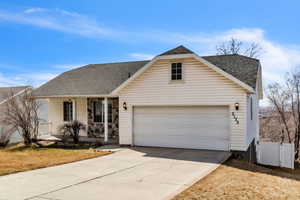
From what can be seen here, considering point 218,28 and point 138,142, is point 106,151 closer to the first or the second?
point 138,142

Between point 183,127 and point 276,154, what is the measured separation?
640 centimetres

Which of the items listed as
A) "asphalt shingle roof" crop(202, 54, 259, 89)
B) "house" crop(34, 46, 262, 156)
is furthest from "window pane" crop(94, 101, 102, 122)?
"asphalt shingle roof" crop(202, 54, 259, 89)

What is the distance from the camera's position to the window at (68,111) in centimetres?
1742

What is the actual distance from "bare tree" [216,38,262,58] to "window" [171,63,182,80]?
18.0 m

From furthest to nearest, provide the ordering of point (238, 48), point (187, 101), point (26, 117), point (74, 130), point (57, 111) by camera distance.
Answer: point (238, 48) < point (57, 111) < point (26, 117) < point (74, 130) < point (187, 101)

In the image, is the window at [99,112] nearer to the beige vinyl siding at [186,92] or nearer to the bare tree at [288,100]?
the beige vinyl siding at [186,92]

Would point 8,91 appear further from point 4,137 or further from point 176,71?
point 176,71

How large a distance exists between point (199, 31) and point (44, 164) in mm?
13151

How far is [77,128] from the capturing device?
15.0m

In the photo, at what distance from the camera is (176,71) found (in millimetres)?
12508

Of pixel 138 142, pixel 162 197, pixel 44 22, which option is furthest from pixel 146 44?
pixel 162 197

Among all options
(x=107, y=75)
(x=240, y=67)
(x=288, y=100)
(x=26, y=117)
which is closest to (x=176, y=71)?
(x=240, y=67)

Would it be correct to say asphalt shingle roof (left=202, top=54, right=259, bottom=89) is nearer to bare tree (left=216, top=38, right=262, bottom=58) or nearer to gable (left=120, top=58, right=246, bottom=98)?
gable (left=120, top=58, right=246, bottom=98)

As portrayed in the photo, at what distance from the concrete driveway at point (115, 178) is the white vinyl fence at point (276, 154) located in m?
6.12
